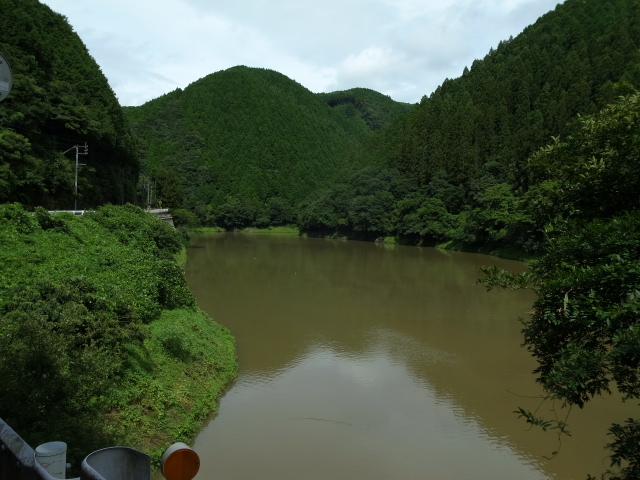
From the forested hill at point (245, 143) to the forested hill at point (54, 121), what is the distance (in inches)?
977

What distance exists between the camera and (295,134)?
109500mm

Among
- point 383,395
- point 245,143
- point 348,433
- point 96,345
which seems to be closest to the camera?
point 96,345

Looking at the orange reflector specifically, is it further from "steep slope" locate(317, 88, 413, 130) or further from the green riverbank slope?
"steep slope" locate(317, 88, 413, 130)

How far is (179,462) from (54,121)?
35595 mm

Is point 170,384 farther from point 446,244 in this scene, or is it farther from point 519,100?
point 519,100

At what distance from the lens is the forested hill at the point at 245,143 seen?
84.4 m

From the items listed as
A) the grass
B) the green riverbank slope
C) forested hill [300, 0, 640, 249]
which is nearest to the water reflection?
the grass

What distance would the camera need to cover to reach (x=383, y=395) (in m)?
11.8

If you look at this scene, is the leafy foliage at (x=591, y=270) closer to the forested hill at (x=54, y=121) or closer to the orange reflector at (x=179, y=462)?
the orange reflector at (x=179, y=462)

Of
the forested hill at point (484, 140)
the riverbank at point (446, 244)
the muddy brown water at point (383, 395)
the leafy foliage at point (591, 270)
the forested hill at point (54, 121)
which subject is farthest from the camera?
the forested hill at point (484, 140)

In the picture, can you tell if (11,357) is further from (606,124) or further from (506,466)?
(506,466)

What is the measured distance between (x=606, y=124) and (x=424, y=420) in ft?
23.3

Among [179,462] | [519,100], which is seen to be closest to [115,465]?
[179,462]

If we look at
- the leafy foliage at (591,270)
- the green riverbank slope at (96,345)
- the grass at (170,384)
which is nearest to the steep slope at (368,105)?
the green riverbank slope at (96,345)
